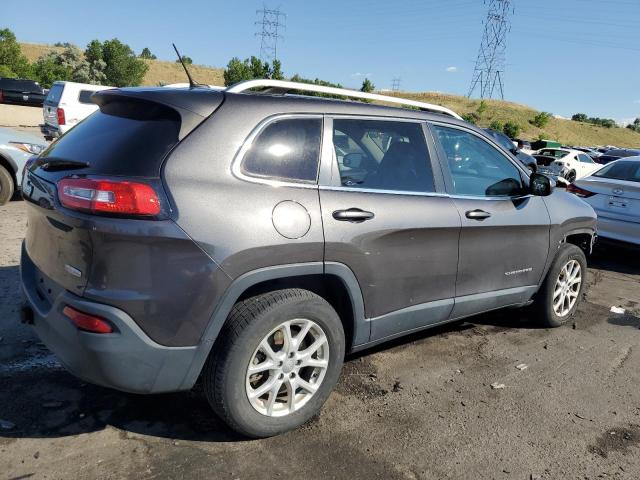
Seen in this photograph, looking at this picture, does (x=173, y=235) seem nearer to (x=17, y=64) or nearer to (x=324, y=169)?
(x=324, y=169)

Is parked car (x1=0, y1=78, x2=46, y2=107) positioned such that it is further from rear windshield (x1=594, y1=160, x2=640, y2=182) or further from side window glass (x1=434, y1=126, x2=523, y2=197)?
side window glass (x1=434, y1=126, x2=523, y2=197)

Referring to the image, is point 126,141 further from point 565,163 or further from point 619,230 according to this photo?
point 565,163

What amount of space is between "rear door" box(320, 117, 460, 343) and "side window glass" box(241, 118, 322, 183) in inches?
3.2

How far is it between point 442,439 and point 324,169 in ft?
5.43

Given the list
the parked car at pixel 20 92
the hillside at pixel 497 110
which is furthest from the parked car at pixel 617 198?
the hillside at pixel 497 110

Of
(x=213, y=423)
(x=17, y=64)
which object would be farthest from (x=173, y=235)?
(x=17, y=64)

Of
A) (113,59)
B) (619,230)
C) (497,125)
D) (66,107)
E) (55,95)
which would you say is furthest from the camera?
(497,125)

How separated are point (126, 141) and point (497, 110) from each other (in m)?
95.2

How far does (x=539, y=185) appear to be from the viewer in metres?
4.28

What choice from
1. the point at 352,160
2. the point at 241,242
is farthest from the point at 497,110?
the point at 241,242

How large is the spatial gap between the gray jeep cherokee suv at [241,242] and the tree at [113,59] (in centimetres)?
6597

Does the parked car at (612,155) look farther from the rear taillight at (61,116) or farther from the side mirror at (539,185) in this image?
the side mirror at (539,185)

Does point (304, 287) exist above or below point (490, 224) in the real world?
below

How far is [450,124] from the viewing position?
148 inches
